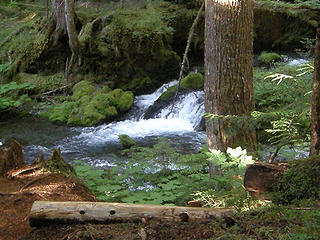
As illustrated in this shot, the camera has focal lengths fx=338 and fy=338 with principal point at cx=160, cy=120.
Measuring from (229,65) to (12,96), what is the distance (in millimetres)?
9444

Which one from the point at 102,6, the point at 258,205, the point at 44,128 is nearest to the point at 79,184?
the point at 258,205

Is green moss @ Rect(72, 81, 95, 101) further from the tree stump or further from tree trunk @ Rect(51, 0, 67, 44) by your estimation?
the tree stump

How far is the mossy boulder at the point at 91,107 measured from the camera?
10.4 m

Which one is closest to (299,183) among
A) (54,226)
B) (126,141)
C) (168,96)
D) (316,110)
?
(316,110)

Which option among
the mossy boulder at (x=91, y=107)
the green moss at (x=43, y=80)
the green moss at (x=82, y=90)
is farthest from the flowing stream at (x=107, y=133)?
the green moss at (x=43, y=80)

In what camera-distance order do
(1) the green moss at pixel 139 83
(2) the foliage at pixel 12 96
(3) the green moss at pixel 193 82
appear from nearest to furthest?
(2) the foliage at pixel 12 96 → (3) the green moss at pixel 193 82 → (1) the green moss at pixel 139 83

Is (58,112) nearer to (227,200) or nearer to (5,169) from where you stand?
(5,169)

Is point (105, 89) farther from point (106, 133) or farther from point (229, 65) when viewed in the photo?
point (229, 65)

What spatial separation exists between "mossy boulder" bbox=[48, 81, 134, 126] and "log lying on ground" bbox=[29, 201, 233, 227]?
8.04 metres

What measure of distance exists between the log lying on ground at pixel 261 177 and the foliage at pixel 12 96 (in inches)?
372

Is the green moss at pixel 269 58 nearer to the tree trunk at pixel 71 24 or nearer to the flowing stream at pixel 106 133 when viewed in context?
the flowing stream at pixel 106 133

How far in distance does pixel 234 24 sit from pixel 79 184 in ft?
8.11

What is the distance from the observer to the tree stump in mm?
3768

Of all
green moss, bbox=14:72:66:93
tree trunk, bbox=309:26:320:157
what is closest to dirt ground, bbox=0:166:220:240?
tree trunk, bbox=309:26:320:157
